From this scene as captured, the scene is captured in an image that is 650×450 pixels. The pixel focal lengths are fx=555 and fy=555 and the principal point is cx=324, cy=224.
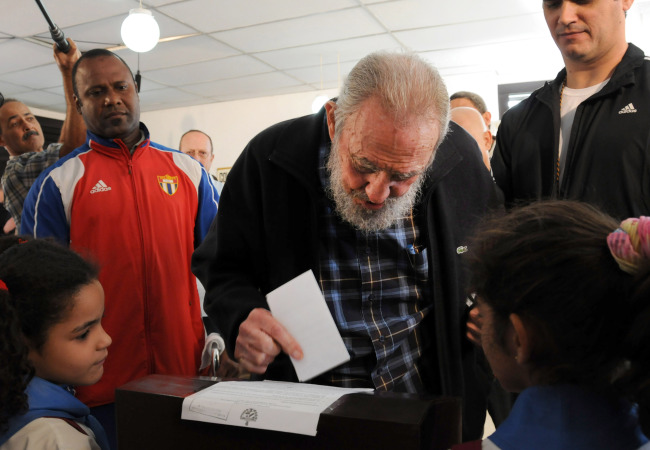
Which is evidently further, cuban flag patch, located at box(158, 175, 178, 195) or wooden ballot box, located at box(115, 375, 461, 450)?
cuban flag patch, located at box(158, 175, 178, 195)

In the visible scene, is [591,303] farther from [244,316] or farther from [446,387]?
[244,316]

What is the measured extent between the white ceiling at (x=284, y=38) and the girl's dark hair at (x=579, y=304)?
113 inches

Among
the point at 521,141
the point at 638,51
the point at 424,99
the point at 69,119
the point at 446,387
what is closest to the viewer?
the point at 424,99

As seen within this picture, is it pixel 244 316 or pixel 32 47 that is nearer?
pixel 244 316

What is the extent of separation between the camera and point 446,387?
123 cm

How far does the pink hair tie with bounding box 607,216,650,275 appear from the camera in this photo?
0.72 meters

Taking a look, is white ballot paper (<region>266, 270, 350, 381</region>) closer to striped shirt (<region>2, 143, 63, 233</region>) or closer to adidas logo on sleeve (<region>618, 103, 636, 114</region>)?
adidas logo on sleeve (<region>618, 103, 636, 114</region>)

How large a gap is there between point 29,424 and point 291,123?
84cm

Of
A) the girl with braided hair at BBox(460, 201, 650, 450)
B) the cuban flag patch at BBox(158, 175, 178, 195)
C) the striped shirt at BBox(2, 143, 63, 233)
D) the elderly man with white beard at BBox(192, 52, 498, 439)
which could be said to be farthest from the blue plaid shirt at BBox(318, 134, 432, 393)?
the striped shirt at BBox(2, 143, 63, 233)

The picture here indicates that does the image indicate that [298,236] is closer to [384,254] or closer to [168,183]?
[384,254]

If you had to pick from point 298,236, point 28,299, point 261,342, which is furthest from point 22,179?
point 261,342

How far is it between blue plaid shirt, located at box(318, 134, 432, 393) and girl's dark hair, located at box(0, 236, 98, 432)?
57cm

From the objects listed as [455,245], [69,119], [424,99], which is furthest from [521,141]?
[69,119]

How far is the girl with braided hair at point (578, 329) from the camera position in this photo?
2.42 feet
